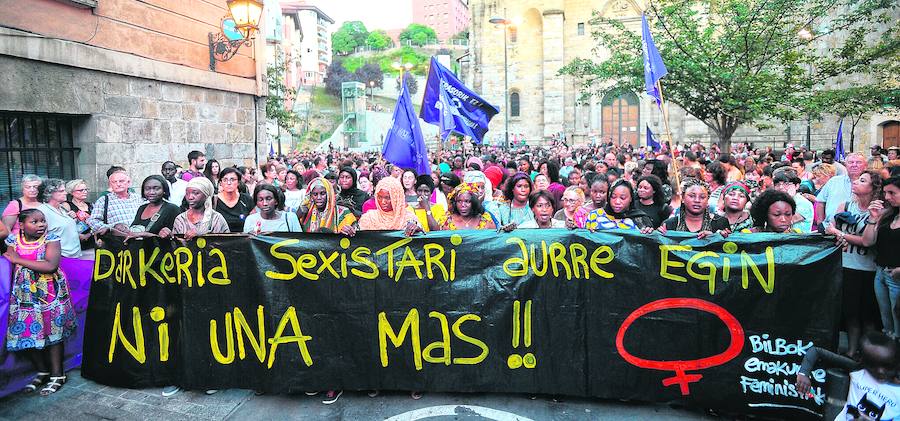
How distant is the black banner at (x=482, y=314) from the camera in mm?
Answer: 4094

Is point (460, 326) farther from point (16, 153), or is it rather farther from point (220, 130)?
point (220, 130)

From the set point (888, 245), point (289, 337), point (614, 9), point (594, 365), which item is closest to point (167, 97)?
point (289, 337)

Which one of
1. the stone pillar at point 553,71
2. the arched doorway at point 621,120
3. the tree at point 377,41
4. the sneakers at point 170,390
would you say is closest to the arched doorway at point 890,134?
the arched doorway at point 621,120

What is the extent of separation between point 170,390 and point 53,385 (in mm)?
963

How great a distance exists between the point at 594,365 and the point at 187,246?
121 inches

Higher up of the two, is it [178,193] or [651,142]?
[651,142]

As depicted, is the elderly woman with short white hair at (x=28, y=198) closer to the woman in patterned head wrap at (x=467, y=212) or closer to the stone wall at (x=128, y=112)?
the stone wall at (x=128, y=112)

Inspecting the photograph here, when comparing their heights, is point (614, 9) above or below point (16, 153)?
above

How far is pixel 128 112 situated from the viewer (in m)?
8.91

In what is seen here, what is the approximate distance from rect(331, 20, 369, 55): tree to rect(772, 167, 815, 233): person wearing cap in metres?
119

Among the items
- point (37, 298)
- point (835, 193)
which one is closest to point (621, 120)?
point (835, 193)

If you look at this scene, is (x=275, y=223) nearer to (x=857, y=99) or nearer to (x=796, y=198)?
(x=796, y=198)

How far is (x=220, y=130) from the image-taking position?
10984 millimetres

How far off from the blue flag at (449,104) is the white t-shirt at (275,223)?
3438 mm
